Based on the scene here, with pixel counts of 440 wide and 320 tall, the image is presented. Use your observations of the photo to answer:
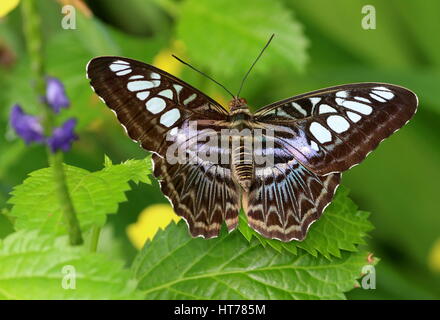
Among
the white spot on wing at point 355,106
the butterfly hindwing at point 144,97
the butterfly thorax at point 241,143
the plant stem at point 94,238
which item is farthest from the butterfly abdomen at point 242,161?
the plant stem at point 94,238

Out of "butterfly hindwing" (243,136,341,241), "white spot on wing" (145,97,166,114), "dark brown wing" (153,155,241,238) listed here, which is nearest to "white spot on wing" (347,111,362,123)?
"butterfly hindwing" (243,136,341,241)

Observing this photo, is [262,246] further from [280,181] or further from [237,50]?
[237,50]

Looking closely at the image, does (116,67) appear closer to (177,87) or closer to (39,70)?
(177,87)

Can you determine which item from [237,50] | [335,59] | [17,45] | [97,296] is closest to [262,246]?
[97,296]

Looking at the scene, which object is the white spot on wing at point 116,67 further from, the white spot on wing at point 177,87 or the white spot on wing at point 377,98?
the white spot on wing at point 377,98

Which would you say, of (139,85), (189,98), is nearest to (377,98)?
(189,98)
